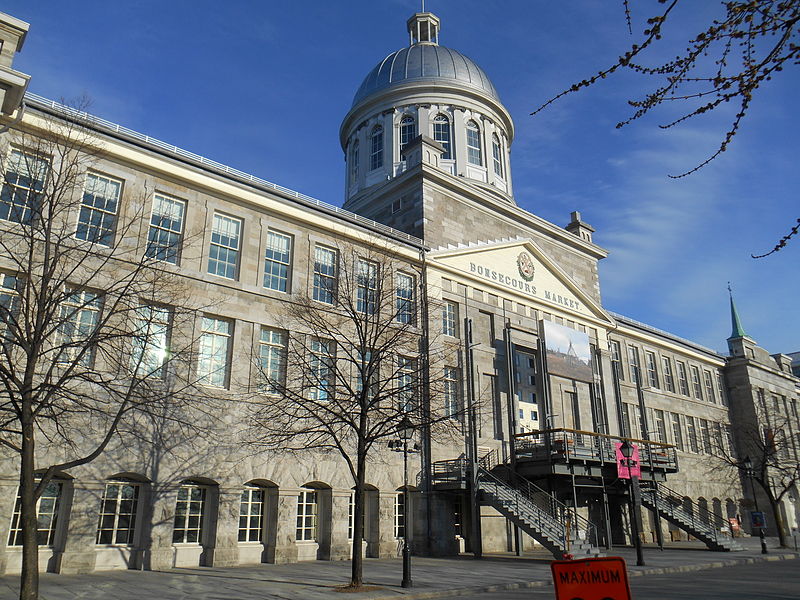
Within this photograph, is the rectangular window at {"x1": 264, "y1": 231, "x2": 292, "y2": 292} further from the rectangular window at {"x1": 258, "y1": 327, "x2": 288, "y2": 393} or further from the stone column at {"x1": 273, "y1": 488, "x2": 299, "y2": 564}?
the stone column at {"x1": 273, "y1": 488, "x2": 299, "y2": 564}

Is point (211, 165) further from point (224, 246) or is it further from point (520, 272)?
point (520, 272)

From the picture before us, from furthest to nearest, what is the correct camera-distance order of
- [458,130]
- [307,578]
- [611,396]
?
[458,130] < [611,396] < [307,578]

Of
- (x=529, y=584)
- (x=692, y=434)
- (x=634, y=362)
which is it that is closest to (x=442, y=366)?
(x=529, y=584)

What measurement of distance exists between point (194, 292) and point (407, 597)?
12028 mm

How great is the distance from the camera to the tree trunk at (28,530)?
10.8 meters

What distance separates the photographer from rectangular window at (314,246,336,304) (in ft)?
82.1

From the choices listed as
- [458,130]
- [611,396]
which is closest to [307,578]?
[611,396]

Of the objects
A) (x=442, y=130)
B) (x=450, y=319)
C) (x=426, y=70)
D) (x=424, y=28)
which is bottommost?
(x=450, y=319)

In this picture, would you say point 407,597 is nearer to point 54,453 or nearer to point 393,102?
point 54,453

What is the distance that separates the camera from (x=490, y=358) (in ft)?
98.4

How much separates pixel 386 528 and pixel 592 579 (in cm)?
2032

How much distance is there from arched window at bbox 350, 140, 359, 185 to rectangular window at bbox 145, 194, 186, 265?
2171cm

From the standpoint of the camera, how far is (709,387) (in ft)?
154

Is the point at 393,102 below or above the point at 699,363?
above
